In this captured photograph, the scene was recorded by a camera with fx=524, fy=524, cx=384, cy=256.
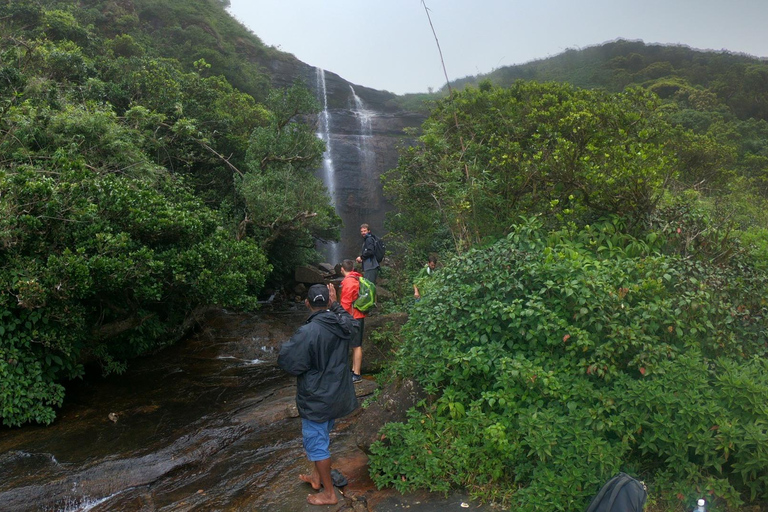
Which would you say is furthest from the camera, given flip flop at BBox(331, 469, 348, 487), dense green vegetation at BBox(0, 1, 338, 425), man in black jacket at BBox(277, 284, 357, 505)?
dense green vegetation at BBox(0, 1, 338, 425)

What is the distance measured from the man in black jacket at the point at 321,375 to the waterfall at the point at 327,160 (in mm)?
16366

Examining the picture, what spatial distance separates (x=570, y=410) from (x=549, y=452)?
14.2 inches

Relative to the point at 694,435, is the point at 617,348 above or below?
above

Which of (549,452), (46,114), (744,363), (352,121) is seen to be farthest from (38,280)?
(352,121)

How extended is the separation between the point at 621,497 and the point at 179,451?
508 cm

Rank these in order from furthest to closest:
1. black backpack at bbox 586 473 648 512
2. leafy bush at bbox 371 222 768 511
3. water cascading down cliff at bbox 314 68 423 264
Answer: water cascading down cliff at bbox 314 68 423 264, leafy bush at bbox 371 222 768 511, black backpack at bbox 586 473 648 512

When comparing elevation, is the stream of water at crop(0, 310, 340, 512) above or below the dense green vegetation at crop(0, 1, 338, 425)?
below

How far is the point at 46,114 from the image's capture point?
888cm

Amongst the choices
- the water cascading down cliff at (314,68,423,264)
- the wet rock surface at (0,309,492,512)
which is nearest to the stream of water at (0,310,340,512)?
the wet rock surface at (0,309,492,512)

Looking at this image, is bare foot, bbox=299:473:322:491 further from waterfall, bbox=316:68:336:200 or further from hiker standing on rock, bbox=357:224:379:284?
waterfall, bbox=316:68:336:200

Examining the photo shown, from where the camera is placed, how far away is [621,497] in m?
2.73

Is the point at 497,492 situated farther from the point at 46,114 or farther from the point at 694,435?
the point at 46,114

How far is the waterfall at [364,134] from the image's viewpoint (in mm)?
27688

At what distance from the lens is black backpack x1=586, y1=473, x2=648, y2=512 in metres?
2.71
